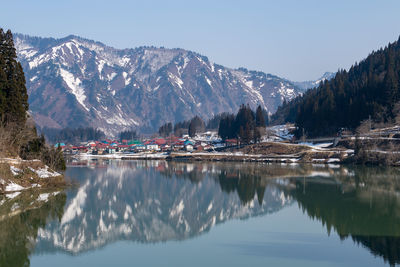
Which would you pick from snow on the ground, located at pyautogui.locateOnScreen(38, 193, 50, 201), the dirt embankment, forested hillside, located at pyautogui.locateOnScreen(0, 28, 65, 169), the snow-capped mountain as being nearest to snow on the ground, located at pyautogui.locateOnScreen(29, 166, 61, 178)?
forested hillside, located at pyautogui.locateOnScreen(0, 28, 65, 169)

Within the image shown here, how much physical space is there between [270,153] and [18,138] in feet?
209

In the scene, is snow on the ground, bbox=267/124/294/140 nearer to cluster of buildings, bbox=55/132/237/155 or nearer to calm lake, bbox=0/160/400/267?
cluster of buildings, bbox=55/132/237/155

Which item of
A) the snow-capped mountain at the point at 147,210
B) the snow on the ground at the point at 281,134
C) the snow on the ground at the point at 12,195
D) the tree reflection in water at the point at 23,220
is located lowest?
the snow-capped mountain at the point at 147,210

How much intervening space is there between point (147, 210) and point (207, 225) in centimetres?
800

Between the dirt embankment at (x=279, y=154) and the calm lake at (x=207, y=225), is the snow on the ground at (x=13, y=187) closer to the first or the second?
the calm lake at (x=207, y=225)

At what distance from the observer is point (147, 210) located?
37.7 meters

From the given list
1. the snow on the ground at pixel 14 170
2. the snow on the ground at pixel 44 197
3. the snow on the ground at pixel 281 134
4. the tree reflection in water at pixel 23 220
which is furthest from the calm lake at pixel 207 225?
the snow on the ground at pixel 281 134

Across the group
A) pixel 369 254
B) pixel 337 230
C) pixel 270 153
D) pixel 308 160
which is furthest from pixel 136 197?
pixel 270 153

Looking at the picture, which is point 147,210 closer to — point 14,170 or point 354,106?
point 14,170

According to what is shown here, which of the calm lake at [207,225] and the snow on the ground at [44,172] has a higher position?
the snow on the ground at [44,172]

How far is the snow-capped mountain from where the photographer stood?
2727 cm

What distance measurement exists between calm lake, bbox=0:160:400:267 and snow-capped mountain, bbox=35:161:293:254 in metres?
0.08

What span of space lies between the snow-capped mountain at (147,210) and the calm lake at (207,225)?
0.27ft

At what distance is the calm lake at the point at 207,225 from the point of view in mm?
22047
